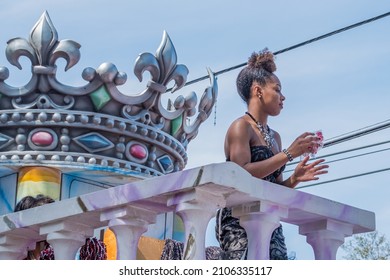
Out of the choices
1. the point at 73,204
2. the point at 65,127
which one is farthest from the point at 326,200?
the point at 65,127

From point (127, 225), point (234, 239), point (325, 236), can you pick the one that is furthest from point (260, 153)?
point (127, 225)

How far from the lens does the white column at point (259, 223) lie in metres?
3.41

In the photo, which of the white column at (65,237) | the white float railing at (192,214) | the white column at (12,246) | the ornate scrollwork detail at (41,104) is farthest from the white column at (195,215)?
the ornate scrollwork detail at (41,104)

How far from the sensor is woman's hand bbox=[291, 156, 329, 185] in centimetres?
392

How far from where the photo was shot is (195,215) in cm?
328

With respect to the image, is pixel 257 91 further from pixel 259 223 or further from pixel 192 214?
pixel 192 214

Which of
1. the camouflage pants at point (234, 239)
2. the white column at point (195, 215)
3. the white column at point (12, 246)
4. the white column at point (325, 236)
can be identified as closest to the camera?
the white column at point (195, 215)

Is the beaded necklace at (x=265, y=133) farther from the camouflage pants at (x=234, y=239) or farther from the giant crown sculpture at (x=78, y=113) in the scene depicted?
the giant crown sculpture at (x=78, y=113)

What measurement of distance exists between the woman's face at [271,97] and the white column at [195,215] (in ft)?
3.40

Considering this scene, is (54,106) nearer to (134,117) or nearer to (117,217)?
(134,117)

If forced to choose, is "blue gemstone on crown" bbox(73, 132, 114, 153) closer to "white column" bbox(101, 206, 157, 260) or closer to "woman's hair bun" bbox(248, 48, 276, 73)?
"woman's hair bun" bbox(248, 48, 276, 73)

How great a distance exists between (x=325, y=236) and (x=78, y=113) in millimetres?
3988

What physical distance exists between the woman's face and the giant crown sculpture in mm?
3204

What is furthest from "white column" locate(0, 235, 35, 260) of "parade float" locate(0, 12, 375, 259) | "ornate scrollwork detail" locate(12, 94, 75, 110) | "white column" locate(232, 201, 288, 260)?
"ornate scrollwork detail" locate(12, 94, 75, 110)
